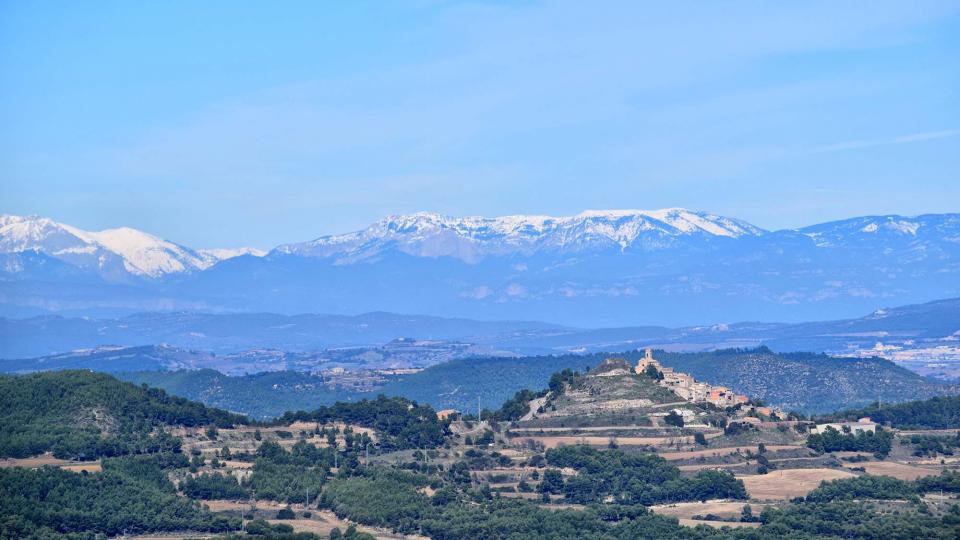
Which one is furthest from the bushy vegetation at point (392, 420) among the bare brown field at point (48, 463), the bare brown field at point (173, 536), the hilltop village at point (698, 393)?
the bare brown field at point (173, 536)

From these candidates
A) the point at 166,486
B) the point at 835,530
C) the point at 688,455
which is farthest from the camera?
the point at 688,455

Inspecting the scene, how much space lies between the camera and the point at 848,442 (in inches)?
5842

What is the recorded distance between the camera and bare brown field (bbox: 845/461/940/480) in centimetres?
13662

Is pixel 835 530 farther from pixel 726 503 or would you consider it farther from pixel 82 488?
pixel 82 488

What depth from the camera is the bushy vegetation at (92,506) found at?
4360 inches

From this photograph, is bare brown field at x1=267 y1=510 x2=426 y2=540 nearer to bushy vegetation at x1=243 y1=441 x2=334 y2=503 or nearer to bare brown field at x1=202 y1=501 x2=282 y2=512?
bare brown field at x1=202 y1=501 x2=282 y2=512

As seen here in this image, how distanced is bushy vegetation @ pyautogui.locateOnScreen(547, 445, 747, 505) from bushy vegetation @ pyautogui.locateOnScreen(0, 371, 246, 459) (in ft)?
94.9

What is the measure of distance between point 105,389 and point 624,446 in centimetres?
4004

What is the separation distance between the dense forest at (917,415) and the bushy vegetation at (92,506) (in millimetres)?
66878

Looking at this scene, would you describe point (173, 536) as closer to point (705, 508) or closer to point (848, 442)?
point (705, 508)

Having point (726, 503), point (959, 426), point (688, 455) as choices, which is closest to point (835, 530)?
point (726, 503)

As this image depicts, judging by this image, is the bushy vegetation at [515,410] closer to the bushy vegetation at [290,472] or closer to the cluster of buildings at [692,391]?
the cluster of buildings at [692,391]

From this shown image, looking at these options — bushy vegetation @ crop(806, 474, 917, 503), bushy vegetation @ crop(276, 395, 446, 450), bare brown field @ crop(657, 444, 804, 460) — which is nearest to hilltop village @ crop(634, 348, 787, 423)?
bare brown field @ crop(657, 444, 804, 460)

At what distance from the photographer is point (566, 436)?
15138cm
